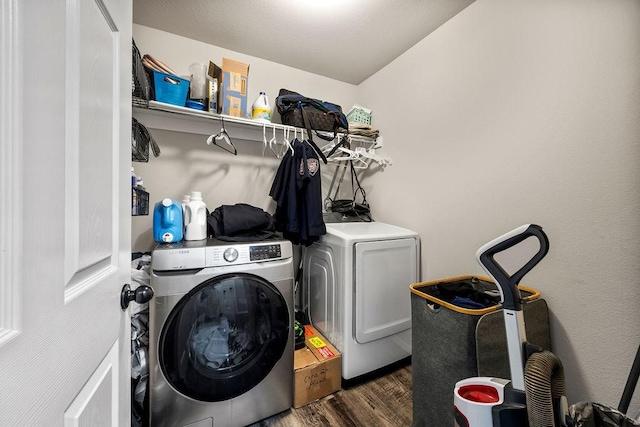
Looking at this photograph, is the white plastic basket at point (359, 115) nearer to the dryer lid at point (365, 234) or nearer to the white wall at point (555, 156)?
the white wall at point (555, 156)

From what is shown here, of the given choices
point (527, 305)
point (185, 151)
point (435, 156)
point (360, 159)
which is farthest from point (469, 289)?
point (185, 151)

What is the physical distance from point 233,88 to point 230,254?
3.92ft

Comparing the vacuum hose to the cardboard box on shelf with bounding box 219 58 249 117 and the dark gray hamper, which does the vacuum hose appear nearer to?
the dark gray hamper

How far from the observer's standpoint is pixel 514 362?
0.75m

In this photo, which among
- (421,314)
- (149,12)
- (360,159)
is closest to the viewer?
(421,314)

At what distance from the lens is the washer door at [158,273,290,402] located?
3.69 feet

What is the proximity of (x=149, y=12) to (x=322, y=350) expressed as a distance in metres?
2.54

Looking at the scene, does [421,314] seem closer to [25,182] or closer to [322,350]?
[322,350]

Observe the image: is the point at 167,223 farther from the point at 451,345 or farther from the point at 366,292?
the point at 451,345

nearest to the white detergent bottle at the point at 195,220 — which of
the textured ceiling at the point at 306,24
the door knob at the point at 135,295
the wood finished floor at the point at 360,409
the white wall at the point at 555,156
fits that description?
the door knob at the point at 135,295

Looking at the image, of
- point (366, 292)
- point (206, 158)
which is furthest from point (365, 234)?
point (206, 158)

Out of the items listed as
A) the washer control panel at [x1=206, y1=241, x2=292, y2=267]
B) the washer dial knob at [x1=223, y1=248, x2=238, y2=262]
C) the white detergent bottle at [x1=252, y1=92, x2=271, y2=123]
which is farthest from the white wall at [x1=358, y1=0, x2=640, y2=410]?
the washer dial knob at [x1=223, y1=248, x2=238, y2=262]

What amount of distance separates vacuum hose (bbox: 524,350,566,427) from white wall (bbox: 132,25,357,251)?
1.87m

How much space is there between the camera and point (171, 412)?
1.12 meters
